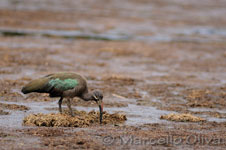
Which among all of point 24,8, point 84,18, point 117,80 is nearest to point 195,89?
point 117,80

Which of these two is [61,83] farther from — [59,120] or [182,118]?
[182,118]

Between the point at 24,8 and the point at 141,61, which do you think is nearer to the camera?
the point at 141,61

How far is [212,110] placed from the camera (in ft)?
40.3

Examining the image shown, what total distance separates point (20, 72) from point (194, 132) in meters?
7.84

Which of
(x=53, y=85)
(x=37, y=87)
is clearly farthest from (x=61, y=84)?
(x=37, y=87)

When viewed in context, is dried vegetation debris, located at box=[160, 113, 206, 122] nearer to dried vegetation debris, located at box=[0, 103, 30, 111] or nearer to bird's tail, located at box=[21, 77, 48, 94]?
bird's tail, located at box=[21, 77, 48, 94]

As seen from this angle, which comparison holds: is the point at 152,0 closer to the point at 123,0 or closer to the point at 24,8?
the point at 123,0

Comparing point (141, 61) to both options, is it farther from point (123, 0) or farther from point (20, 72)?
point (123, 0)

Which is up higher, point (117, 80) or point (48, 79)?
point (48, 79)

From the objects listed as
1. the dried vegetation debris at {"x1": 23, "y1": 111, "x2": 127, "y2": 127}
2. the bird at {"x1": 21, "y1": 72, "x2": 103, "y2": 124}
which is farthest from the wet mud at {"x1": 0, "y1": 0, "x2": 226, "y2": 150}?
the bird at {"x1": 21, "y1": 72, "x2": 103, "y2": 124}

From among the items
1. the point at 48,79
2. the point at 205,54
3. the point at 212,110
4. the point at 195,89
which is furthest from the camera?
the point at 205,54

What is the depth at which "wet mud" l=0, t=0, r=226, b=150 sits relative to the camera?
8.87 m

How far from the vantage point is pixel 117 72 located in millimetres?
17141

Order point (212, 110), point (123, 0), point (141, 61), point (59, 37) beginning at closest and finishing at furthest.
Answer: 1. point (212, 110)
2. point (141, 61)
3. point (59, 37)
4. point (123, 0)
